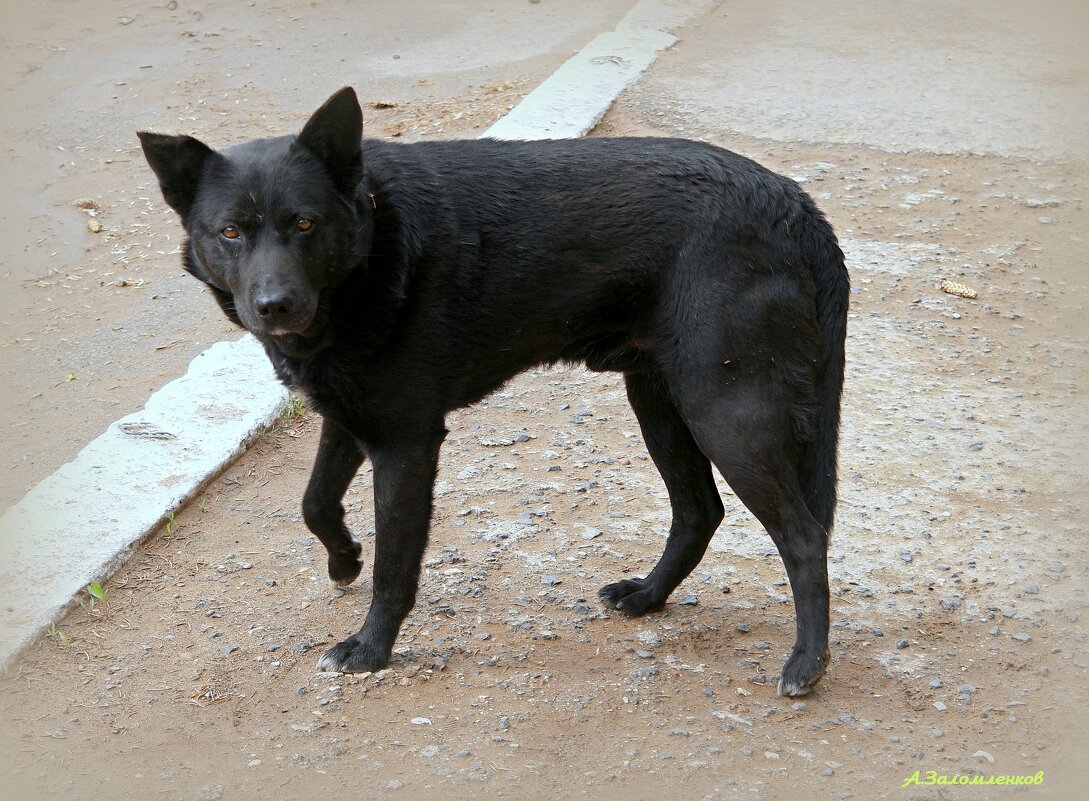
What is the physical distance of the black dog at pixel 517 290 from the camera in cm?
316

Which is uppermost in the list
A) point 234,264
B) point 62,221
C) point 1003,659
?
point 234,264

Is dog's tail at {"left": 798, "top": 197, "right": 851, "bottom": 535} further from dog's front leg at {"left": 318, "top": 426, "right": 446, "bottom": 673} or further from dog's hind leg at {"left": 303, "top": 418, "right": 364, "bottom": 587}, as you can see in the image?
dog's hind leg at {"left": 303, "top": 418, "right": 364, "bottom": 587}

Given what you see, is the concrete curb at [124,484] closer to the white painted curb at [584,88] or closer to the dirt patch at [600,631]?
the dirt patch at [600,631]

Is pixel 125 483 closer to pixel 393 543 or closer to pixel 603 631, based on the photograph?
pixel 393 543

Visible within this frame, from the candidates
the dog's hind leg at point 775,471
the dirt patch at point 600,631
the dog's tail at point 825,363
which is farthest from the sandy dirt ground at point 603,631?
the dog's tail at point 825,363

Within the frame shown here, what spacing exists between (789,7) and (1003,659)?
26.8 feet

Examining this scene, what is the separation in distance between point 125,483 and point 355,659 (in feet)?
4.29

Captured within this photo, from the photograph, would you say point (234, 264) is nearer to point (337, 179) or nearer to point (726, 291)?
point (337, 179)

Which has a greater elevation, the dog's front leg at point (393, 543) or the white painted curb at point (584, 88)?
the white painted curb at point (584, 88)

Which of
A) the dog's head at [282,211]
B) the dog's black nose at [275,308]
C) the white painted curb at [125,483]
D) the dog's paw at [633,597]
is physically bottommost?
the dog's paw at [633,597]

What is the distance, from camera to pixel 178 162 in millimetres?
3150

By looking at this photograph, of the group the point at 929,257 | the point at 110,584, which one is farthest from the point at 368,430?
the point at 929,257

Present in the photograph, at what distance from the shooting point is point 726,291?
3213mm

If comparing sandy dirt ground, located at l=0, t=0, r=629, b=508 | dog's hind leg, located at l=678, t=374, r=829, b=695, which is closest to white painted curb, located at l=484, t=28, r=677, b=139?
sandy dirt ground, located at l=0, t=0, r=629, b=508
